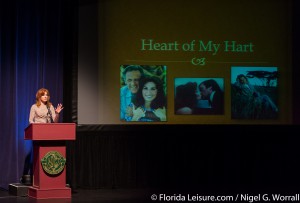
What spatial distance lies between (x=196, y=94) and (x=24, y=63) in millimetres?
2430

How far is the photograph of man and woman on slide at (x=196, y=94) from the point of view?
991 centimetres

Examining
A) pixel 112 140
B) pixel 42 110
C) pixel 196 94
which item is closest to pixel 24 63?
pixel 42 110

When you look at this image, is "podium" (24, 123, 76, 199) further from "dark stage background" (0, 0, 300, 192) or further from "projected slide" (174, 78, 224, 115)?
"projected slide" (174, 78, 224, 115)

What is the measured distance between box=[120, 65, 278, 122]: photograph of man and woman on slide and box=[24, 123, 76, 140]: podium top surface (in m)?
1.25

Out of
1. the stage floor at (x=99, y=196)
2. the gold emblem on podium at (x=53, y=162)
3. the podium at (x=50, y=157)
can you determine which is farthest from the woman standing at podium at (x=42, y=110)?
the stage floor at (x=99, y=196)

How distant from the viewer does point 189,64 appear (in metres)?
10.0

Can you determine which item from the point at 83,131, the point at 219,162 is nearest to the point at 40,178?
the point at 83,131

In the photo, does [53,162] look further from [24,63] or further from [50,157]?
[24,63]

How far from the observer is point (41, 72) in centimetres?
990

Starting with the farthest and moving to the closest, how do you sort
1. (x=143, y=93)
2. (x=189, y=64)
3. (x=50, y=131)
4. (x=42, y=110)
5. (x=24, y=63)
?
1. (x=189, y=64)
2. (x=143, y=93)
3. (x=24, y=63)
4. (x=42, y=110)
5. (x=50, y=131)

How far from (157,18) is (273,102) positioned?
203 centimetres

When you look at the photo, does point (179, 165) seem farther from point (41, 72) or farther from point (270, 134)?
point (41, 72)

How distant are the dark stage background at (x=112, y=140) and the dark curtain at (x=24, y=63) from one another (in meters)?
0.01

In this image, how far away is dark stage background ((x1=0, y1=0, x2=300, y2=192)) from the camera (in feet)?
32.0
